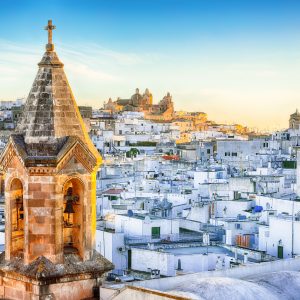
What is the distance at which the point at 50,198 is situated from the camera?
10398mm

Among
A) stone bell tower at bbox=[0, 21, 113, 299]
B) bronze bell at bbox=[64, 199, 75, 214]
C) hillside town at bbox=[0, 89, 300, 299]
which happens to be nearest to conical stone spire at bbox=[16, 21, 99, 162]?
stone bell tower at bbox=[0, 21, 113, 299]

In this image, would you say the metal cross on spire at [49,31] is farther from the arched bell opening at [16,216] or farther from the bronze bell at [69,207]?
the bronze bell at [69,207]

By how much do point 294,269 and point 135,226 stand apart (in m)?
12.0

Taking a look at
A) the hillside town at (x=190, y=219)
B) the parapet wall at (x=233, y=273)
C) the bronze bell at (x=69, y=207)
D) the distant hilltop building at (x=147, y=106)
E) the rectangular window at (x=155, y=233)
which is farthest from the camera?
the distant hilltop building at (x=147, y=106)

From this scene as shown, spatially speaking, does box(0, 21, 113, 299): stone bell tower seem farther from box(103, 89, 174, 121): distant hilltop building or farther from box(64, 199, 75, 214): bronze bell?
box(103, 89, 174, 121): distant hilltop building

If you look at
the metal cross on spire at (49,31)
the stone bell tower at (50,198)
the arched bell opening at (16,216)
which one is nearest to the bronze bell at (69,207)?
the stone bell tower at (50,198)

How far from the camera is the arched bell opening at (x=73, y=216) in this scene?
1075cm

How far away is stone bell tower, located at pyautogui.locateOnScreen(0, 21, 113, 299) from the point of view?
10.4m

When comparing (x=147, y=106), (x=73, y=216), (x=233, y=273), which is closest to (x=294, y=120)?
(x=147, y=106)

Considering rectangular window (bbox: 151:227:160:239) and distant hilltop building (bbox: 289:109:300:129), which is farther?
distant hilltop building (bbox: 289:109:300:129)

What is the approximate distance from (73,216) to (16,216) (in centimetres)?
79

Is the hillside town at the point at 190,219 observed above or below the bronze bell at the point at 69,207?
below

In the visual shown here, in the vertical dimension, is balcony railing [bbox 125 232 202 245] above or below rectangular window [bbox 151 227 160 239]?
below

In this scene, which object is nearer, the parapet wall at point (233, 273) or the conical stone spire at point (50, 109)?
the conical stone spire at point (50, 109)
